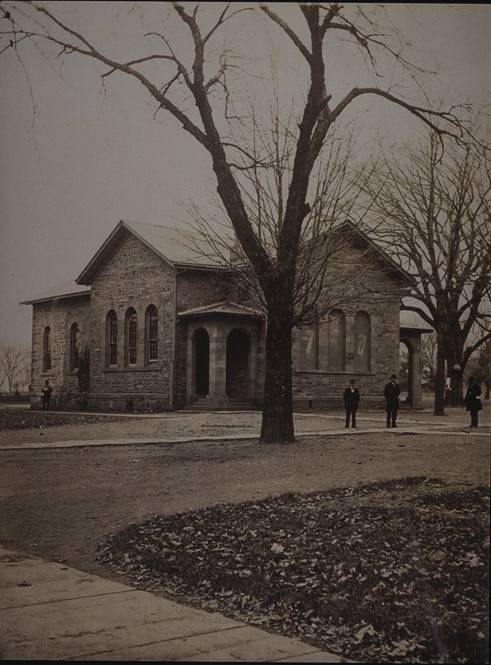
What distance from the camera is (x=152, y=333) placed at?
2278 cm

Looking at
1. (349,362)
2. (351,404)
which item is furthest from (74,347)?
(351,404)

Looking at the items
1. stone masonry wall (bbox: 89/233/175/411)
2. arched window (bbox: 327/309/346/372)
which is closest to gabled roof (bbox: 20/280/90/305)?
stone masonry wall (bbox: 89/233/175/411)

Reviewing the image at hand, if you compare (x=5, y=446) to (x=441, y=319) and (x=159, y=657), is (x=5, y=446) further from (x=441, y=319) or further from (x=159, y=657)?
(x=441, y=319)

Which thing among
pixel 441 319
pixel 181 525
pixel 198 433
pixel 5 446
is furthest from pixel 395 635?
pixel 441 319

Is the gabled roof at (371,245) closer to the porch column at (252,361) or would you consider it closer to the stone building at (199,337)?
the stone building at (199,337)

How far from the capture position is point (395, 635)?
405 centimetres

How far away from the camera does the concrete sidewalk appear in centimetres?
405

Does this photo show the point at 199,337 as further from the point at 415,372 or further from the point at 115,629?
the point at 115,629

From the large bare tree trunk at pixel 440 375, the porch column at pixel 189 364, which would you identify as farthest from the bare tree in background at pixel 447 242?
the porch column at pixel 189 364

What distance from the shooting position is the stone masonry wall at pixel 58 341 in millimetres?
25047

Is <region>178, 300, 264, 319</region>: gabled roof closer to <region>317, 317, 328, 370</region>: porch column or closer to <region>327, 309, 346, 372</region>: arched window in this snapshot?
<region>317, 317, 328, 370</region>: porch column

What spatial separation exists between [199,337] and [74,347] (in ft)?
16.0

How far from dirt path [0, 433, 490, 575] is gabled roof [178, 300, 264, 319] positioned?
10742mm

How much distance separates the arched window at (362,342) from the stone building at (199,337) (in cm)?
3
